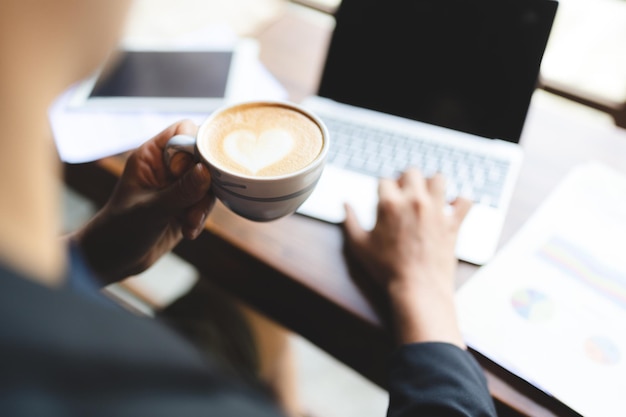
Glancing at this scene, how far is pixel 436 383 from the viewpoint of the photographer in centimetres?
52

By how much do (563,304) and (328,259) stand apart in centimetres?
29

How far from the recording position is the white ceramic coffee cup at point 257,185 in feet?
1.53

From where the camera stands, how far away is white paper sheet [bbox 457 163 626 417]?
21.2 inches

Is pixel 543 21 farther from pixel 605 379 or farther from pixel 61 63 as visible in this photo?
pixel 61 63

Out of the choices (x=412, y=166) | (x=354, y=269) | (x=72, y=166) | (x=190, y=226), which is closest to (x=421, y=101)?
(x=412, y=166)

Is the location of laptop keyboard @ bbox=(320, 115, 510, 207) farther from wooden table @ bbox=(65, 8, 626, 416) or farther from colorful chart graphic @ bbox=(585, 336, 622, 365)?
colorful chart graphic @ bbox=(585, 336, 622, 365)

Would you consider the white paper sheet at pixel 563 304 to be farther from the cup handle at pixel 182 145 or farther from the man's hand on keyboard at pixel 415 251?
the cup handle at pixel 182 145

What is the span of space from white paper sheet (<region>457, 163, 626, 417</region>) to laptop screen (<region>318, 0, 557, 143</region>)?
170 millimetres

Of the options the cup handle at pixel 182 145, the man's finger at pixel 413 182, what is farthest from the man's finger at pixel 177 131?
the man's finger at pixel 413 182

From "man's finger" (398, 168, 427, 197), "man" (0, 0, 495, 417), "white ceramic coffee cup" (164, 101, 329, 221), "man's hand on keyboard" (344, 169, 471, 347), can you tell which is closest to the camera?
"man" (0, 0, 495, 417)

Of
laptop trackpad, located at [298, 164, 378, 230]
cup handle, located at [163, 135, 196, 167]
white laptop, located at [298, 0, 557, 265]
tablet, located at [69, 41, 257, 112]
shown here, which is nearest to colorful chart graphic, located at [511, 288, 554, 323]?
white laptop, located at [298, 0, 557, 265]

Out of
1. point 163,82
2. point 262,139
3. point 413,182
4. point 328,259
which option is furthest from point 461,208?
point 163,82

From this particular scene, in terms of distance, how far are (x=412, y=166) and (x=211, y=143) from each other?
34 cm

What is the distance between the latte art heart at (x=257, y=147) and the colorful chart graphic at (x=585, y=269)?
1.23 ft
